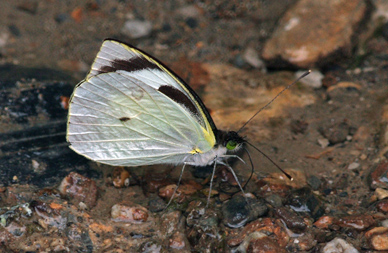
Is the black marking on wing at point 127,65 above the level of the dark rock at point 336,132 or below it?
above

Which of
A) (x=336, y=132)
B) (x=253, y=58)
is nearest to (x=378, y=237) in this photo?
(x=336, y=132)

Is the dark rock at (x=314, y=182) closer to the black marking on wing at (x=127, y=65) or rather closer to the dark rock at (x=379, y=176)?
the dark rock at (x=379, y=176)

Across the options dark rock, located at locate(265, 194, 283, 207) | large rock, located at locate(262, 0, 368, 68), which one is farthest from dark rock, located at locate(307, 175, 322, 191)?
large rock, located at locate(262, 0, 368, 68)

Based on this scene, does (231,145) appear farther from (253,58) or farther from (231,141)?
(253,58)

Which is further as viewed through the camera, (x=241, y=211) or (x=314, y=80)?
(x=314, y=80)

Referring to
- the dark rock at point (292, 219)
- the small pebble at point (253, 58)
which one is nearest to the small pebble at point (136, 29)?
the small pebble at point (253, 58)

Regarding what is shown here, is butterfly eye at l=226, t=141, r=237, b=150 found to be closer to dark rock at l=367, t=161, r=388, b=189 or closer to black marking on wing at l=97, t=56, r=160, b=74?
black marking on wing at l=97, t=56, r=160, b=74

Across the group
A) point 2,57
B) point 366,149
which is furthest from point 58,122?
point 366,149
